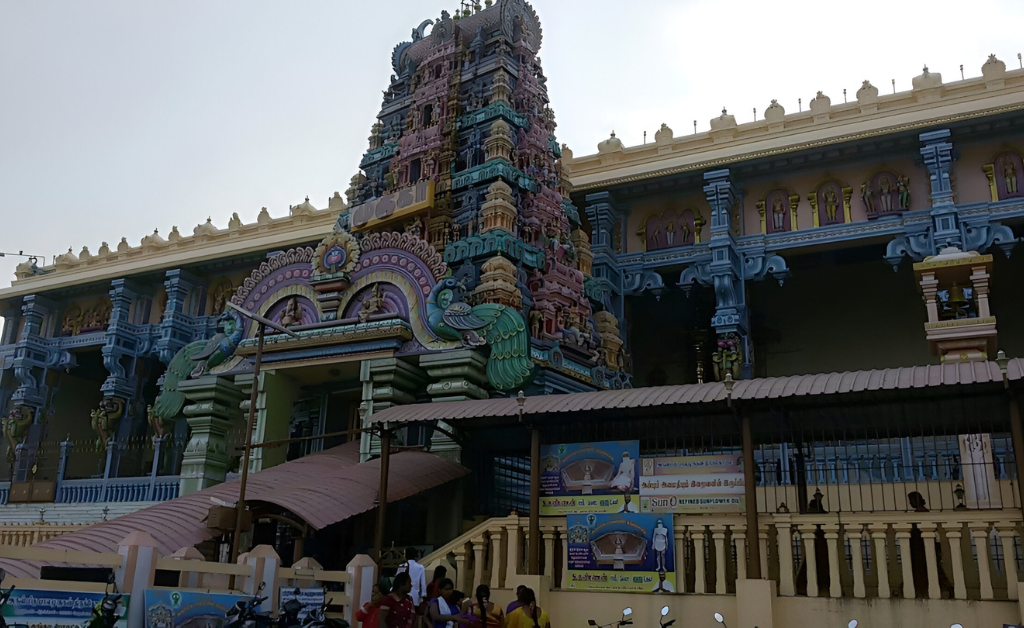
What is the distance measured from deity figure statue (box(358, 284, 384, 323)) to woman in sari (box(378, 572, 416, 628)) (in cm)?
909

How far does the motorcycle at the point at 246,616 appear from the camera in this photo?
30.7 feet

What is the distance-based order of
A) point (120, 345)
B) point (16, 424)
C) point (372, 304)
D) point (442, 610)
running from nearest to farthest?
point (442, 610) → point (372, 304) → point (120, 345) → point (16, 424)

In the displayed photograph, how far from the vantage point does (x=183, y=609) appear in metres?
9.20

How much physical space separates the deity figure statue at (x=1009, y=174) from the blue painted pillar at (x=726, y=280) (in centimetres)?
593

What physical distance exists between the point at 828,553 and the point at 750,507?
106cm

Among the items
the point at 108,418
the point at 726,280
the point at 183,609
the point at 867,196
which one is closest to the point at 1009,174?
the point at 867,196

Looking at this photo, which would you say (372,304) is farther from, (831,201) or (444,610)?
(831,201)

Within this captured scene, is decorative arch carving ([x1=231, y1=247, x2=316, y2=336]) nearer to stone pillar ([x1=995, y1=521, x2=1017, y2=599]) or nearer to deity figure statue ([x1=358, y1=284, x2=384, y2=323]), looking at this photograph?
deity figure statue ([x1=358, y1=284, x2=384, y2=323])

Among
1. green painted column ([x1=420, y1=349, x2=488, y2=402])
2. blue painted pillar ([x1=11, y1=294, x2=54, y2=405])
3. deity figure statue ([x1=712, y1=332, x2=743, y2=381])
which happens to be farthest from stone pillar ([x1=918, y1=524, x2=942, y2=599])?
blue painted pillar ([x1=11, y1=294, x2=54, y2=405])

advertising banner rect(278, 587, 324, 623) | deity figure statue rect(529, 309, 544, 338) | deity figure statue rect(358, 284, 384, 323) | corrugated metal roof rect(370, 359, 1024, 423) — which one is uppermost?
deity figure statue rect(358, 284, 384, 323)

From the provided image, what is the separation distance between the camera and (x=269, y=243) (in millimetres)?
28031

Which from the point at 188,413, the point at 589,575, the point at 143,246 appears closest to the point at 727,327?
the point at 589,575

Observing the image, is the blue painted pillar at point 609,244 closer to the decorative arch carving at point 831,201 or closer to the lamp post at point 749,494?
the decorative arch carving at point 831,201

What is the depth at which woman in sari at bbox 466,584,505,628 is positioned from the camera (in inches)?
436
